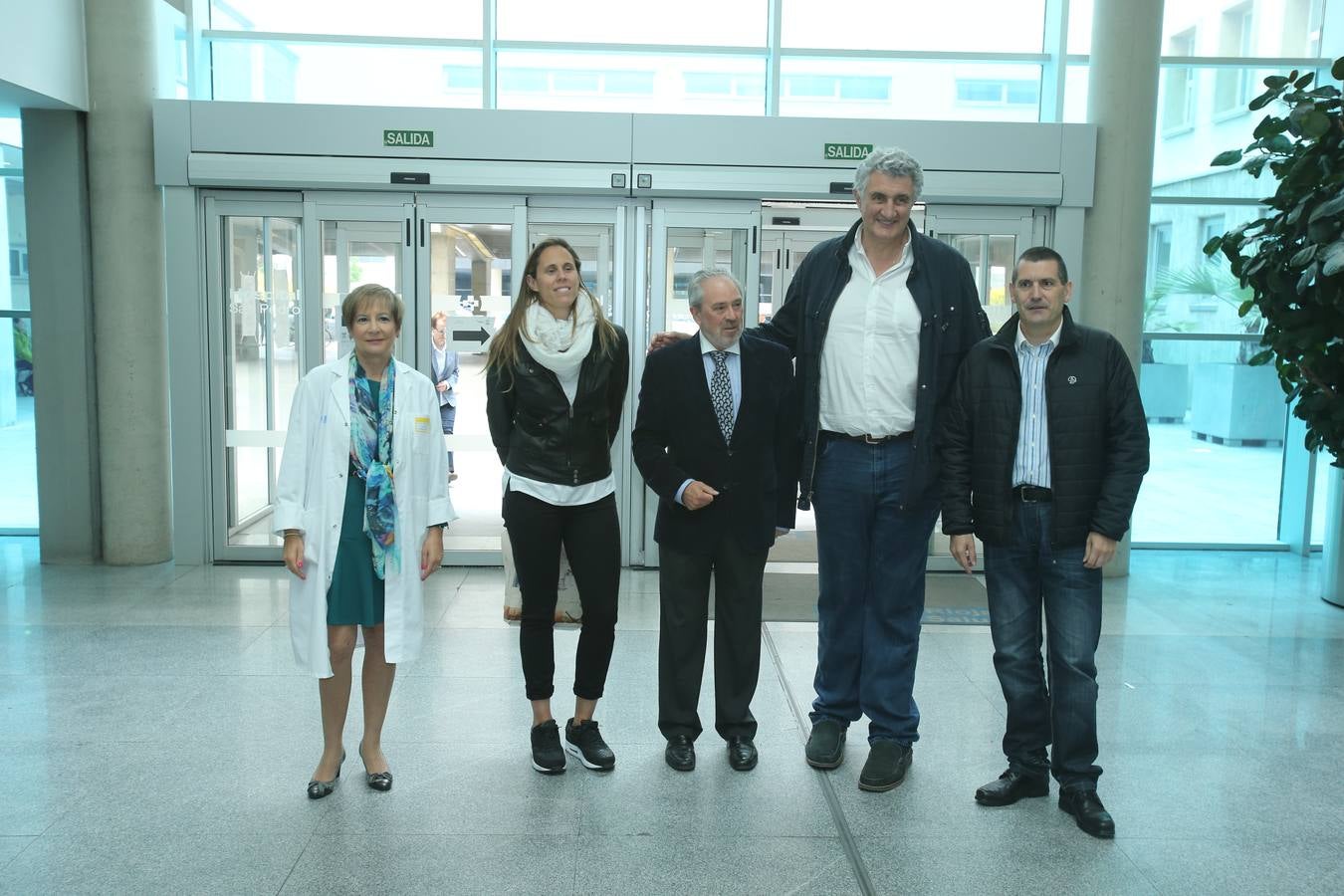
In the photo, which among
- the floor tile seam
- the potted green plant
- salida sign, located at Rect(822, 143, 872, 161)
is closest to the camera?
the floor tile seam

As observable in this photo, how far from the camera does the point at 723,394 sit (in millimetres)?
3842

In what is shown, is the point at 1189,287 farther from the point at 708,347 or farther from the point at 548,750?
the point at 548,750

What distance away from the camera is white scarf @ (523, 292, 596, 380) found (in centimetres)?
372

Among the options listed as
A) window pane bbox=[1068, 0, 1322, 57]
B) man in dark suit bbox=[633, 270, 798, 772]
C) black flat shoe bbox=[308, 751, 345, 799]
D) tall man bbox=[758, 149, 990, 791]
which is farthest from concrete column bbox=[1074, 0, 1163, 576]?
black flat shoe bbox=[308, 751, 345, 799]

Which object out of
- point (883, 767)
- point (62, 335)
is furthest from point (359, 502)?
point (62, 335)

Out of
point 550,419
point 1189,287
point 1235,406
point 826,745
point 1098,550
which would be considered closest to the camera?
point 1098,550

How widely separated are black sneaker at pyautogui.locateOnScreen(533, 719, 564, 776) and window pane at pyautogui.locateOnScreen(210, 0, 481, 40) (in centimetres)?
576

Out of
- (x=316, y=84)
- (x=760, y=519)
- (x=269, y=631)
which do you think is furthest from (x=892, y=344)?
(x=316, y=84)

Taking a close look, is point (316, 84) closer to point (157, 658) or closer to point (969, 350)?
point (157, 658)

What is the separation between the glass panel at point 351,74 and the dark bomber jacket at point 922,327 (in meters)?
5.02

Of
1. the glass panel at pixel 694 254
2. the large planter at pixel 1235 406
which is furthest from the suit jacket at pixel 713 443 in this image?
the large planter at pixel 1235 406

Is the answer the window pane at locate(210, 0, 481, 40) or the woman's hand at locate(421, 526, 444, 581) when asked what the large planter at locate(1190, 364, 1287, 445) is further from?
the woman's hand at locate(421, 526, 444, 581)

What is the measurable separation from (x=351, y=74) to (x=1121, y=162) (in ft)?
17.4

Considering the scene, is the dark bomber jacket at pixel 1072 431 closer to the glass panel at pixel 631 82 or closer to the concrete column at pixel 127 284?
the glass panel at pixel 631 82
